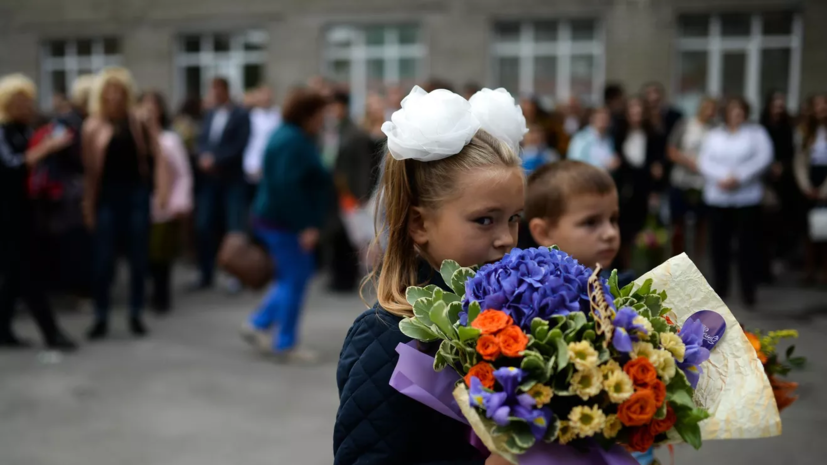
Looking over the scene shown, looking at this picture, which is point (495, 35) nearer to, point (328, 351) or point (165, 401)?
point (328, 351)

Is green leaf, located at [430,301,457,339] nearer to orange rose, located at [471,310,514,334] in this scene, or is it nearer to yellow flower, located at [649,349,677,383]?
orange rose, located at [471,310,514,334]

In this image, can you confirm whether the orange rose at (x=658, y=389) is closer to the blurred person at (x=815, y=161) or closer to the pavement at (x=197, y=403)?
the pavement at (x=197, y=403)

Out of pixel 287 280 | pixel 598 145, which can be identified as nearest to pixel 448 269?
pixel 287 280

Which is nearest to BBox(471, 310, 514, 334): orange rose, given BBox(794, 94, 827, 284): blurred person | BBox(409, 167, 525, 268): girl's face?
BBox(409, 167, 525, 268): girl's face

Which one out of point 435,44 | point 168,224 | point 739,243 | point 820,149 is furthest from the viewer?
point 435,44

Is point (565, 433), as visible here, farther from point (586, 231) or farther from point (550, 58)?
point (550, 58)

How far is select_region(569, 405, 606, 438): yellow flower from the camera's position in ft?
4.84

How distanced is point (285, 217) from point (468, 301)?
4.87 meters

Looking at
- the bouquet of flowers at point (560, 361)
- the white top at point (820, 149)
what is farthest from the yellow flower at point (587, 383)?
the white top at point (820, 149)

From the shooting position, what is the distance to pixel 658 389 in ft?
4.96

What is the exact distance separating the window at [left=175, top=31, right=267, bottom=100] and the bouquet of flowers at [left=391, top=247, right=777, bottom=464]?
16859 millimetres

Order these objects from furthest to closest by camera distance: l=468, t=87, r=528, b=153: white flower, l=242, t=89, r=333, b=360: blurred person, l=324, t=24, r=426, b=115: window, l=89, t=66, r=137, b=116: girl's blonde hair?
l=324, t=24, r=426, b=115: window
l=89, t=66, r=137, b=116: girl's blonde hair
l=242, t=89, r=333, b=360: blurred person
l=468, t=87, r=528, b=153: white flower

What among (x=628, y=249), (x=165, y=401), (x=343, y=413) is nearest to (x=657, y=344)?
(x=343, y=413)

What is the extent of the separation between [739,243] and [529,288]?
788 centimetres
